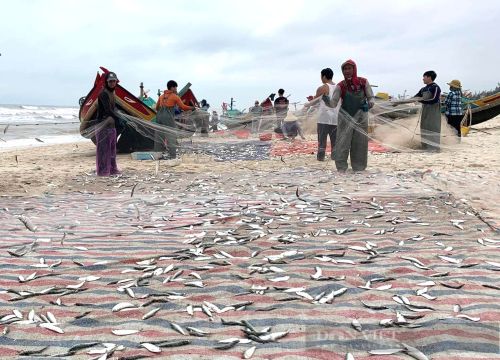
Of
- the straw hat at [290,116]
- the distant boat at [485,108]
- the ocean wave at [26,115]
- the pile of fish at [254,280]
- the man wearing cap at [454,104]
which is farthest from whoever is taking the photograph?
the ocean wave at [26,115]

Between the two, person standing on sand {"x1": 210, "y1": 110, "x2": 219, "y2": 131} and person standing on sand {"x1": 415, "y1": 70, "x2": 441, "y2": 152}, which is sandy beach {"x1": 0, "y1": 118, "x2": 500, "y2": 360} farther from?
person standing on sand {"x1": 210, "y1": 110, "x2": 219, "y2": 131}

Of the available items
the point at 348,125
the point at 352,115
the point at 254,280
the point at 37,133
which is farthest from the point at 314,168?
the point at 37,133

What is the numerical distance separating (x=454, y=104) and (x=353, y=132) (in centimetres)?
616

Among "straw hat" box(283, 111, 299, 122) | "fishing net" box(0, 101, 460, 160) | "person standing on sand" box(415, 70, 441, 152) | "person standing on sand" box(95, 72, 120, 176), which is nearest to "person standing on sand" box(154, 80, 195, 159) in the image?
"fishing net" box(0, 101, 460, 160)

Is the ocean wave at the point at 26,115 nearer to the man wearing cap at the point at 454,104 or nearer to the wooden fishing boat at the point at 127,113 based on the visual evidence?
the wooden fishing boat at the point at 127,113

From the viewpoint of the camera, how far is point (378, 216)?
484cm

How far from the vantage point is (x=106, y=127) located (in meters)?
9.00

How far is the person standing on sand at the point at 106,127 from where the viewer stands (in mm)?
8828

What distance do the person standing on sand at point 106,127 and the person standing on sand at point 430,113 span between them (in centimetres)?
744

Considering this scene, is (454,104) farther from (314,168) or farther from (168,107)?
(168,107)

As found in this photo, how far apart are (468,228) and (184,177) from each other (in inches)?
225

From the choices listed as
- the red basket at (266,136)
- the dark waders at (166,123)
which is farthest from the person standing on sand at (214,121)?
the red basket at (266,136)

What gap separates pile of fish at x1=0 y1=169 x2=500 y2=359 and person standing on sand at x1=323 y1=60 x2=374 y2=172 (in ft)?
9.81

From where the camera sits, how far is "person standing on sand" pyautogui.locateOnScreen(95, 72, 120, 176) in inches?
348
